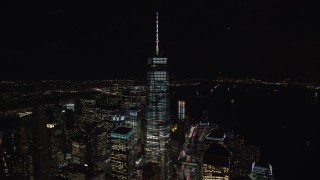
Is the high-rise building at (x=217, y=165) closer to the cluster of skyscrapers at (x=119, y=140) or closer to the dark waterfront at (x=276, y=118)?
the cluster of skyscrapers at (x=119, y=140)

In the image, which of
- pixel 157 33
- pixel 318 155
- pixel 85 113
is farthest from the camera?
pixel 85 113

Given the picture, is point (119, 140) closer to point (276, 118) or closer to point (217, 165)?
point (217, 165)

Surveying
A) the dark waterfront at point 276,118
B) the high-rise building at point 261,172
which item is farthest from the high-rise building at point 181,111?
the high-rise building at point 261,172

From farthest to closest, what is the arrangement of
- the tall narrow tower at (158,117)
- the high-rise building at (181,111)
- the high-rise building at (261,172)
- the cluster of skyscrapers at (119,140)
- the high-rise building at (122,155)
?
the high-rise building at (181,111)
the tall narrow tower at (158,117)
the high-rise building at (122,155)
the high-rise building at (261,172)
the cluster of skyscrapers at (119,140)

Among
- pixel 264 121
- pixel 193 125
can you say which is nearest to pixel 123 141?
pixel 193 125

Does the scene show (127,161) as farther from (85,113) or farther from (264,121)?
(264,121)

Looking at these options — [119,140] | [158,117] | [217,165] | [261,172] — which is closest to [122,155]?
[119,140]
